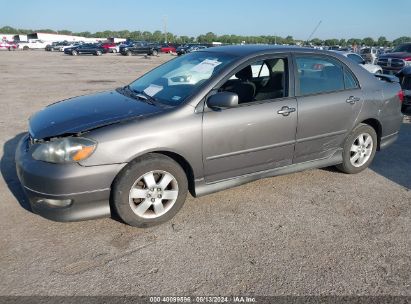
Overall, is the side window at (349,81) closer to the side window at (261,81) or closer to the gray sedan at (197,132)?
the gray sedan at (197,132)

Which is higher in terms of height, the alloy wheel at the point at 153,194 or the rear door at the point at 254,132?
the rear door at the point at 254,132

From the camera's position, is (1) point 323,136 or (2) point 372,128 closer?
(1) point 323,136

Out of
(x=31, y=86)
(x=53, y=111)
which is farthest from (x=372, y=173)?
(x=31, y=86)

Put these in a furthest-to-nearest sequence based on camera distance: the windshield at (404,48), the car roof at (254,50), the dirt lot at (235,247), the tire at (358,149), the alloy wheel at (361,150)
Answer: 1. the windshield at (404,48)
2. the alloy wheel at (361,150)
3. the tire at (358,149)
4. the car roof at (254,50)
5. the dirt lot at (235,247)

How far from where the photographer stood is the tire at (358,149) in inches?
179

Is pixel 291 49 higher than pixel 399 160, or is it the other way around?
pixel 291 49

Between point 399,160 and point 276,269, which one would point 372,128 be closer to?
point 399,160

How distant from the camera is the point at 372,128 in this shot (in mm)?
4719

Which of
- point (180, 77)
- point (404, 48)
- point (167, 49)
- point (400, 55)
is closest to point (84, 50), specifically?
point (167, 49)

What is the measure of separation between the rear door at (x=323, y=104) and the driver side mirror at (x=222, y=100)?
3.16 feet

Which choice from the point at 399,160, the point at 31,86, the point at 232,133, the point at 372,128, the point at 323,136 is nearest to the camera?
the point at 232,133

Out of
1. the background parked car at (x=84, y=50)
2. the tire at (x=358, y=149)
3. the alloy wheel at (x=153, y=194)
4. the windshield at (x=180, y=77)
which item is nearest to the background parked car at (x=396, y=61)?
the tire at (x=358, y=149)

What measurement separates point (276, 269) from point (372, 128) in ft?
9.27

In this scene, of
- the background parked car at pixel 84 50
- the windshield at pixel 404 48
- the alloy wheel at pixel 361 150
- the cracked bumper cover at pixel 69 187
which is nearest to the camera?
the cracked bumper cover at pixel 69 187
